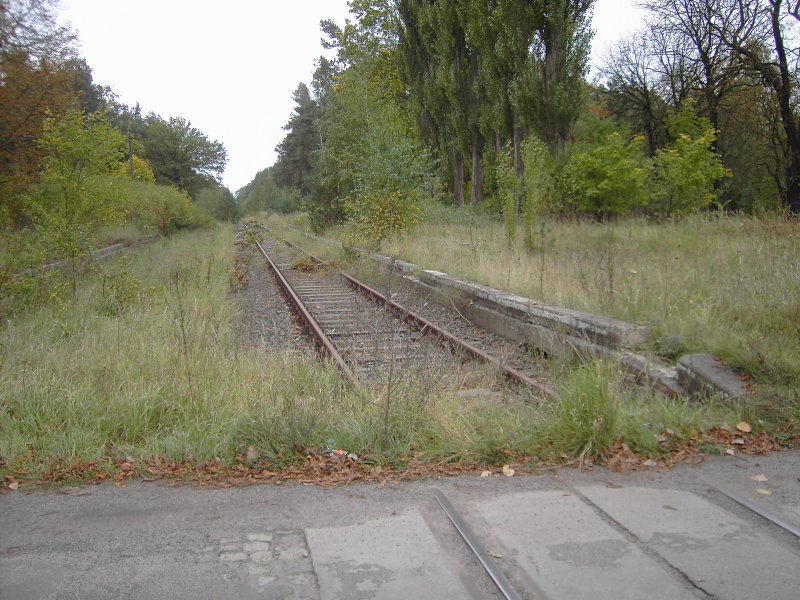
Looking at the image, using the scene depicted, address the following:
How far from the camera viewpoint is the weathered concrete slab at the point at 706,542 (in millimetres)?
2938

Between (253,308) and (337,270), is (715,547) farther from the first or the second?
(337,270)

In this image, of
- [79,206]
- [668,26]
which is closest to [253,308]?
[79,206]

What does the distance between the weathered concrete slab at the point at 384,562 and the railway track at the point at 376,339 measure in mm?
1507

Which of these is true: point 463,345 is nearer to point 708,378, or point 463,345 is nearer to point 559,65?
point 708,378

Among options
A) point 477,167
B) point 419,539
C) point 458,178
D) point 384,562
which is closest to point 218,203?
point 458,178

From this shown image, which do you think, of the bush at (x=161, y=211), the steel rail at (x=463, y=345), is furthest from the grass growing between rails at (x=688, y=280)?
the bush at (x=161, y=211)

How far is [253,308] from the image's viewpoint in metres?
13.1

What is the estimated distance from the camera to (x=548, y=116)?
24625 mm

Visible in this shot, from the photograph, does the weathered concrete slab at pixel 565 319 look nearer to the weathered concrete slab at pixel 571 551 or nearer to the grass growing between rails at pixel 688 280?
the grass growing between rails at pixel 688 280

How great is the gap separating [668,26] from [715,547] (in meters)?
33.2

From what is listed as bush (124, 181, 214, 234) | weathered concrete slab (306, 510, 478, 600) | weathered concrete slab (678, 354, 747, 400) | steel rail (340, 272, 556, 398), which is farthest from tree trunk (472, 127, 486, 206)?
weathered concrete slab (306, 510, 478, 600)

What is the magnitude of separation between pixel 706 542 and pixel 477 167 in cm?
2931

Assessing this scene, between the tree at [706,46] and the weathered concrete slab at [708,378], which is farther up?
the tree at [706,46]

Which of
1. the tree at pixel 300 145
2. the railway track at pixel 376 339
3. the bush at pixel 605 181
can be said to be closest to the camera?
the railway track at pixel 376 339
